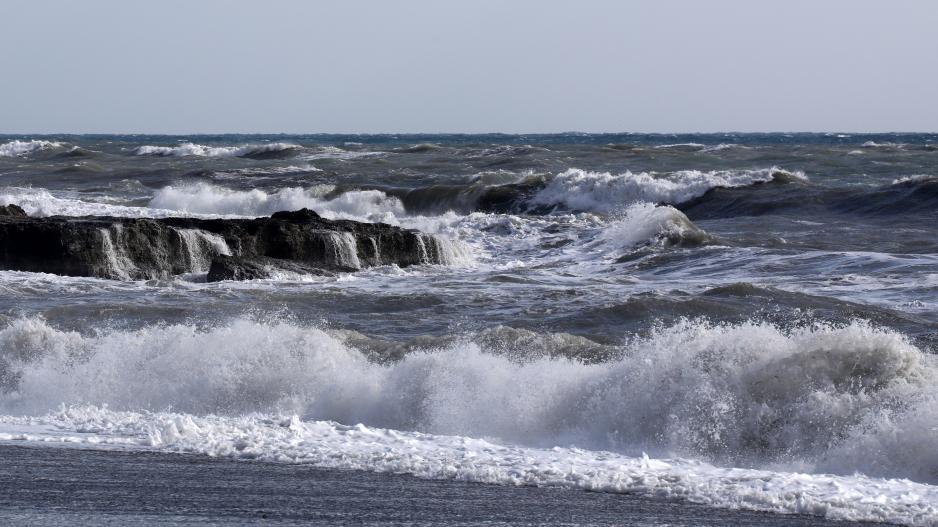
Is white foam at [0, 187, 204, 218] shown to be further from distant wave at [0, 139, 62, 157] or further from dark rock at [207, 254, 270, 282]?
distant wave at [0, 139, 62, 157]

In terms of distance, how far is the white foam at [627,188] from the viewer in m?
31.5

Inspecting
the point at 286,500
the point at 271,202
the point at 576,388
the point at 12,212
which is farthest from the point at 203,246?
the point at 271,202

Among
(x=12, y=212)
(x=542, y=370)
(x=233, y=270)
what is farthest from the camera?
(x=12, y=212)

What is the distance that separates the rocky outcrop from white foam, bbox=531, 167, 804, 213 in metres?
14.3

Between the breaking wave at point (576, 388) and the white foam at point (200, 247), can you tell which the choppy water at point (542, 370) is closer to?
the breaking wave at point (576, 388)

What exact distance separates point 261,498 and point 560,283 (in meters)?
10.7

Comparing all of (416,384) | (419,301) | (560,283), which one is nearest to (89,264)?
(419,301)

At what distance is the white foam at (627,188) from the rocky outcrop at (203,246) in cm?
1428

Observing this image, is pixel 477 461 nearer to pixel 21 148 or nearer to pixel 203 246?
pixel 203 246

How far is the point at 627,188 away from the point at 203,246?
17.9 metres

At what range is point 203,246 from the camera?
1658cm

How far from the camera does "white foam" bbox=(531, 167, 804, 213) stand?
3152cm

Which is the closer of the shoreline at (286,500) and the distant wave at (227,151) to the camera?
the shoreline at (286,500)

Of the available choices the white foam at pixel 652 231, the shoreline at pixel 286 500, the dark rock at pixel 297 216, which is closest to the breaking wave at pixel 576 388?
the shoreline at pixel 286 500
